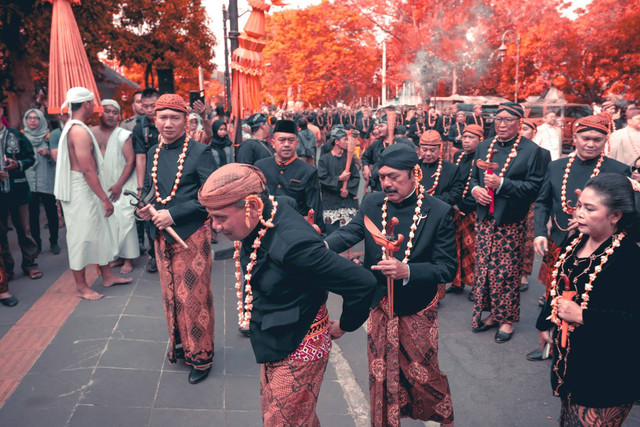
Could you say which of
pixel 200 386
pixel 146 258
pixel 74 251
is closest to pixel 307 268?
pixel 200 386

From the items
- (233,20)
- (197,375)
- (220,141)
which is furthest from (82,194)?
(220,141)

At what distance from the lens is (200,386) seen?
4141mm

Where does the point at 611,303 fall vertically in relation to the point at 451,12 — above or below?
below

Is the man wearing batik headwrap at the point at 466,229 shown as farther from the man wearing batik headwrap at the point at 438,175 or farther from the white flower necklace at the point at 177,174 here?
the white flower necklace at the point at 177,174

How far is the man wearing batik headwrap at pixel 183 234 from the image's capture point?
4.03 m

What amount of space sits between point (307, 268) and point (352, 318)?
0.40 m

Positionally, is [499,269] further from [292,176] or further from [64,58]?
[64,58]

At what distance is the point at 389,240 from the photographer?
108 inches

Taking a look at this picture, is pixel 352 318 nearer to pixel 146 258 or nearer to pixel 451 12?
pixel 146 258

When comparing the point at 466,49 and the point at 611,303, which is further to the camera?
the point at 466,49

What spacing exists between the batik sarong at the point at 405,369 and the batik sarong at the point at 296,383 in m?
0.71

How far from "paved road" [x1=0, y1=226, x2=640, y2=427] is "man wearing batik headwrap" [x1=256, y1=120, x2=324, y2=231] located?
1.54 meters

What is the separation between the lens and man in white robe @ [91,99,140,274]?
20.7 ft

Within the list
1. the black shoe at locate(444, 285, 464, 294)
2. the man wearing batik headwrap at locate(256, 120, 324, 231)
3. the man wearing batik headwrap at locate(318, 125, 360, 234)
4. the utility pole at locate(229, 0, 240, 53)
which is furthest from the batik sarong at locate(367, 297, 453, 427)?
the utility pole at locate(229, 0, 240, 53)
